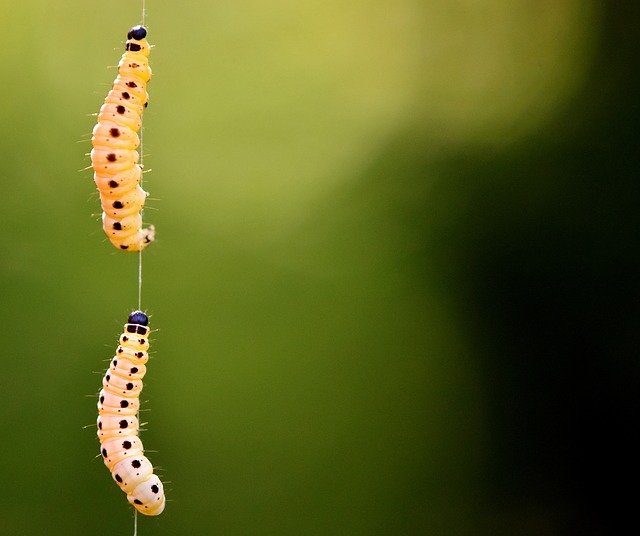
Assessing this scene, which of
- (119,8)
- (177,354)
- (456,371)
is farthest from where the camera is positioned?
(456,371)

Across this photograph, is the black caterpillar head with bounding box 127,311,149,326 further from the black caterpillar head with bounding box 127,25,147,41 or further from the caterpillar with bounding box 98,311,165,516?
the black caterpillar head with bounding box 127,25,147,41

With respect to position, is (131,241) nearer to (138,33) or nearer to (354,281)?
(138,33)

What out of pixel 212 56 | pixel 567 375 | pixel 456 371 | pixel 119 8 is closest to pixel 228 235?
pixel 212 56

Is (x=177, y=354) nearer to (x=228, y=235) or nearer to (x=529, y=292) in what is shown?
(x=228, y=235)

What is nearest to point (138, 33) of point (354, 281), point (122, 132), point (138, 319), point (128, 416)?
point (122, 132)

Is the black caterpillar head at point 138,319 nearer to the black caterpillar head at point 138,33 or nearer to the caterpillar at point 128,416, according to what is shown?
the caterpillar at point 128,416

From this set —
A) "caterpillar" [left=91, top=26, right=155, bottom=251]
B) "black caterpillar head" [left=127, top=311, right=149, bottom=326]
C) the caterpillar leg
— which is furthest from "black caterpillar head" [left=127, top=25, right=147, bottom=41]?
"black caterpillar head" [left=127, top=311, right=149, bottom=326]

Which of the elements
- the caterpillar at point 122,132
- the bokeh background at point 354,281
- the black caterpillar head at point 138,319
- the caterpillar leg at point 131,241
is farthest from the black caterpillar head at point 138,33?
the bokeh background at point 354,281
